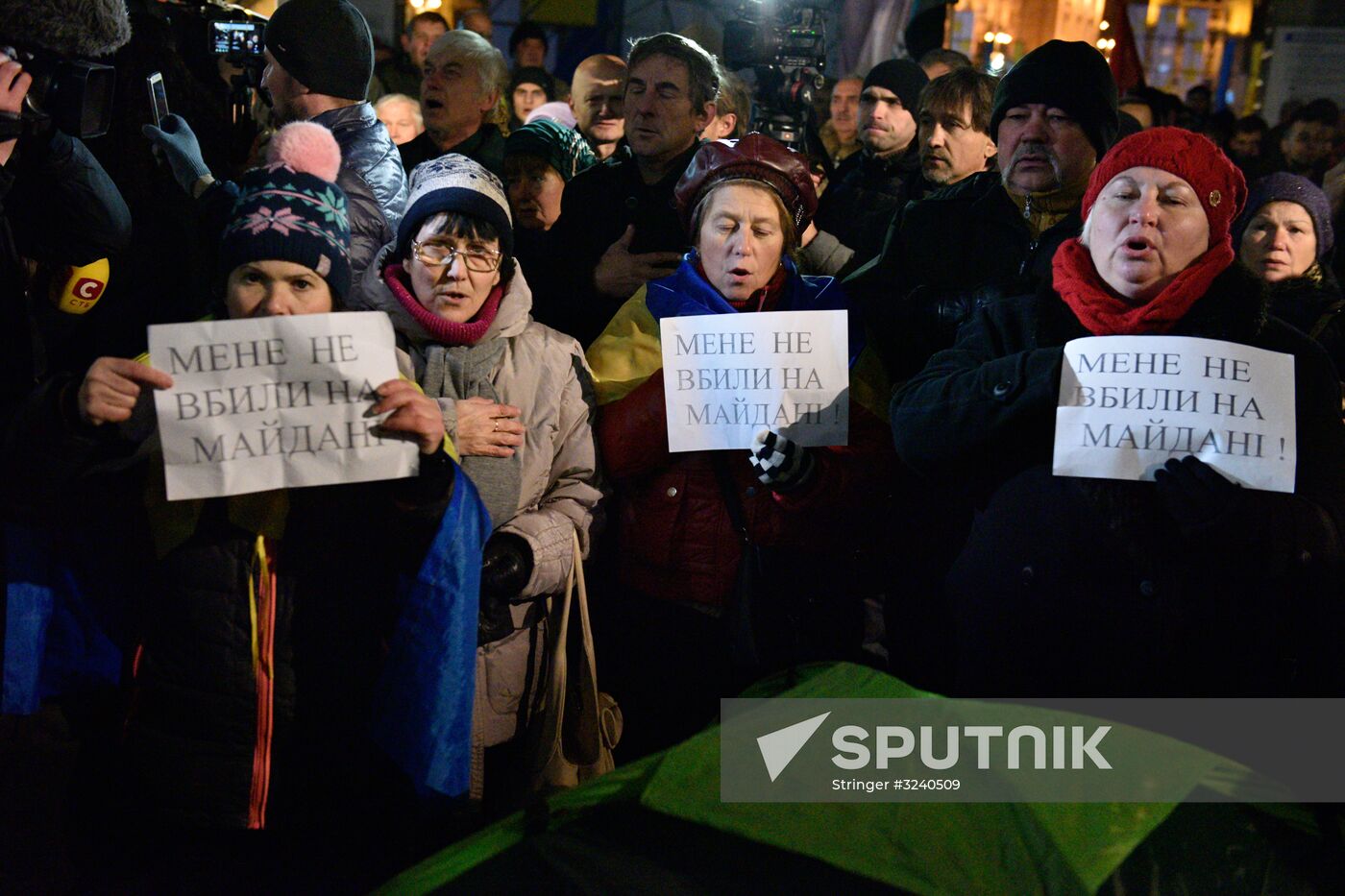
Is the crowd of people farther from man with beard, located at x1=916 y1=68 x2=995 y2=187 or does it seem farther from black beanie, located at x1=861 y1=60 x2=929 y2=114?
black beanie, located at x1=861 y1=60 x2=929 y2=114

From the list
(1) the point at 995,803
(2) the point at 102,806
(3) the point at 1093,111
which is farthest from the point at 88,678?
(3) the point at 1093,111

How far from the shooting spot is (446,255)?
2939 mm

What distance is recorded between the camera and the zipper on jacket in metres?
2.48

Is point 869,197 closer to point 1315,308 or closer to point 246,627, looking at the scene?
point 1315,308

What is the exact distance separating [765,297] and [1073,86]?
44.9 inches

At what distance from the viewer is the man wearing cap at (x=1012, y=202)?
3434 mm

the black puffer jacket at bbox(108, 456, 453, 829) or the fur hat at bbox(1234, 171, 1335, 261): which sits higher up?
the fur hat at bbox(1234, 171, 1335, 261)

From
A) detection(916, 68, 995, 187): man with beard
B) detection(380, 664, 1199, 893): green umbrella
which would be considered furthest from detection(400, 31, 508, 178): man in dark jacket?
detection(380, 664, 1199, 893): green umbrella

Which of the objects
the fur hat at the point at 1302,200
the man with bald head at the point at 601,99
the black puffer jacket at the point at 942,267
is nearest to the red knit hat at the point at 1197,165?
the black puffer jacket at the point at 942,267

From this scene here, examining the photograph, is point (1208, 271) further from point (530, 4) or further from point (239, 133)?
point (530, 4)

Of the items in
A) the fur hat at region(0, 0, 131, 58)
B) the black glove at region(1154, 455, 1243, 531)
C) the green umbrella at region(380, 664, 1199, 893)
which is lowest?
the green umbrella at region(380, 664, 1199, 893)

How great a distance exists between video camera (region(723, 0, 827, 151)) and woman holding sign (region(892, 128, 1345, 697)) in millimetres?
2999

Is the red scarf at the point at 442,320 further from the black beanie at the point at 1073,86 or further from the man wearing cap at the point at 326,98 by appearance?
the black beanie at the point at 1073,86

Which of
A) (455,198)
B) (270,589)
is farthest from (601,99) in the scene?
(270,589)
